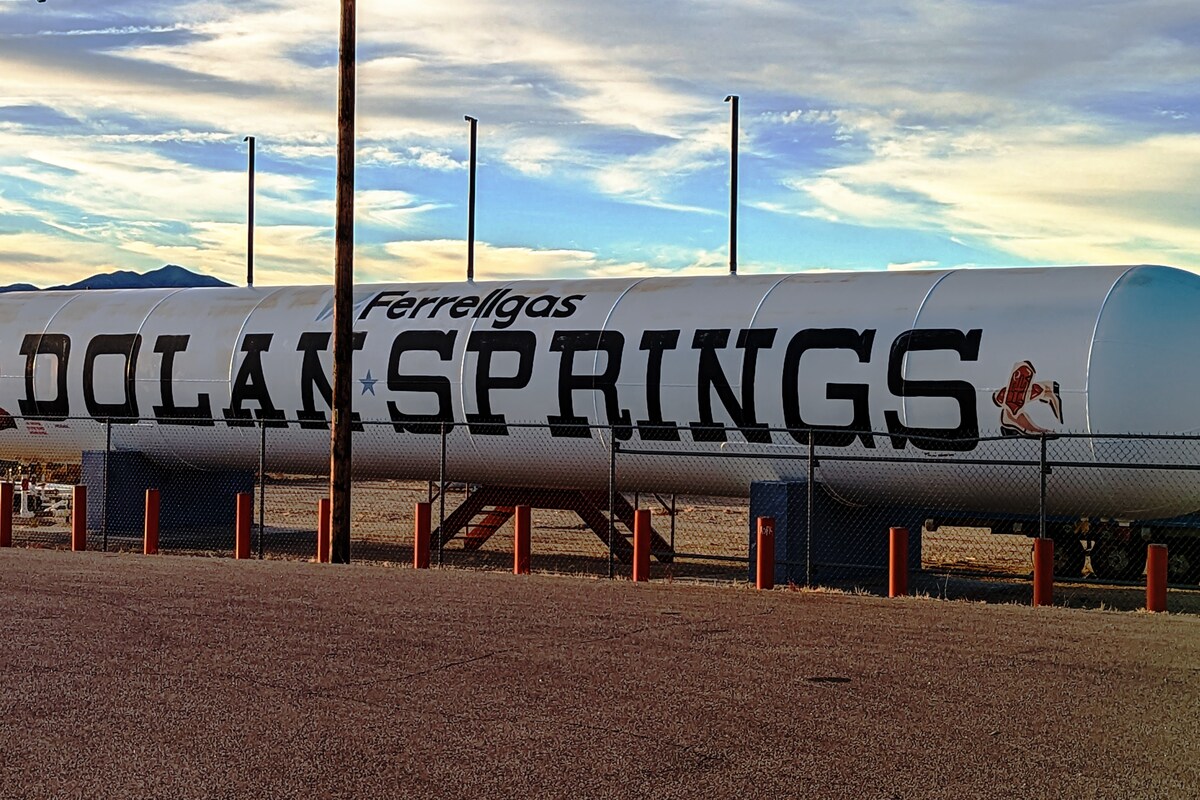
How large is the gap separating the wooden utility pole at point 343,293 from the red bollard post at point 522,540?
254cm

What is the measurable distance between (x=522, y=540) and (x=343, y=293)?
4.28 m

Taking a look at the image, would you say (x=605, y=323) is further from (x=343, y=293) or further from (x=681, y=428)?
(x=343, y=293)

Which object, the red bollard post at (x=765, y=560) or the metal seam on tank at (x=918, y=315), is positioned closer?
the red bollard post at (x=765, y=560)

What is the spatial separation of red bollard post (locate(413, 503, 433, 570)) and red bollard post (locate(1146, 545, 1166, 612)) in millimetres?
8201

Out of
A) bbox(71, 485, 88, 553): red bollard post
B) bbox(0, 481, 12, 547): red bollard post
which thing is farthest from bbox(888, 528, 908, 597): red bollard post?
bbox(0, 481, 12, 547): red bollard post

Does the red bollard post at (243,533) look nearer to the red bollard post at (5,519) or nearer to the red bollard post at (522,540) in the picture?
the red bollard post at (5,519)

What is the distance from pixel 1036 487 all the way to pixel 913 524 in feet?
6.77

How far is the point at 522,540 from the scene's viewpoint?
664 inches

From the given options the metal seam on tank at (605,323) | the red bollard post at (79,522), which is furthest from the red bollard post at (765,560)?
the red bollard post at (79,522)

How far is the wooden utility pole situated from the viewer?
18.3 m

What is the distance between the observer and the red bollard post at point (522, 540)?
1680 centimetres

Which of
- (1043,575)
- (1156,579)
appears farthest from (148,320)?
(1156,579)

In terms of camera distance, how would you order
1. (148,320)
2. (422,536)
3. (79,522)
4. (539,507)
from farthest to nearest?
(148,320) → (539,507) → (79,522) → (422,536)

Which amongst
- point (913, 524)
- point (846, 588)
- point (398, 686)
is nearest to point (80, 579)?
point (398, 686)
